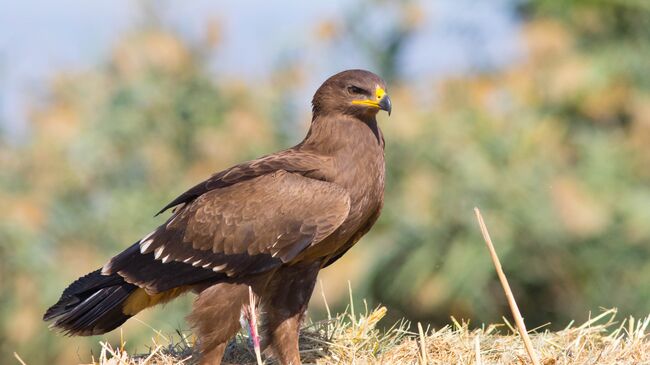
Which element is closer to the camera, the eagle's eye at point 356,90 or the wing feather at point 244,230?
the wing feather at point 244,230

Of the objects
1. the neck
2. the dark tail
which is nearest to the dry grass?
the dark tail

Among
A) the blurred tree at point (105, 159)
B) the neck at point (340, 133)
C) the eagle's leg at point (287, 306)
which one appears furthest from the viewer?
the blurred tree at point (105, 159)

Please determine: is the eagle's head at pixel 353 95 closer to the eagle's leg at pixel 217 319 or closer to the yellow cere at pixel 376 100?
the yellow cere at pixel 376 100

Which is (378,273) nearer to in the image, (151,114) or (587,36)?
(151,114)

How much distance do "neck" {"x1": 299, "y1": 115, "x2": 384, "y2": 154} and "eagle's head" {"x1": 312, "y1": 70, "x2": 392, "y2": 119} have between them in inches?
1.6

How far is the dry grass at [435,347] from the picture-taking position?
504 cm

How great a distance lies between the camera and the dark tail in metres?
5.53

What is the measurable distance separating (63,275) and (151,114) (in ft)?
7.52

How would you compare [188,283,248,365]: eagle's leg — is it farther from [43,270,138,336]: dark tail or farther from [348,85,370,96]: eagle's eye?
[348,85,370,96]: eagle's eye

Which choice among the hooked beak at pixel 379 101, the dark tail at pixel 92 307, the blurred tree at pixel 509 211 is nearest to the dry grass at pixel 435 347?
the dark tail at pixel 92 307

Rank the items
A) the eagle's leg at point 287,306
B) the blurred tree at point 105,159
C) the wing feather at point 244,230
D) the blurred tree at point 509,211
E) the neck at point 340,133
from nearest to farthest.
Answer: the wing feather at point 244,230 < the eagle's leg at point 287,306 < the neck at point 340,133 < the blurred tree at point 509,211 < the blurred tree at point 105,159

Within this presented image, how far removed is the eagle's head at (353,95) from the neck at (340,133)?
0.14ft

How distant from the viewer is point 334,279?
12578mm

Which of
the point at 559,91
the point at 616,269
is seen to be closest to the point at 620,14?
the point at 559,91
